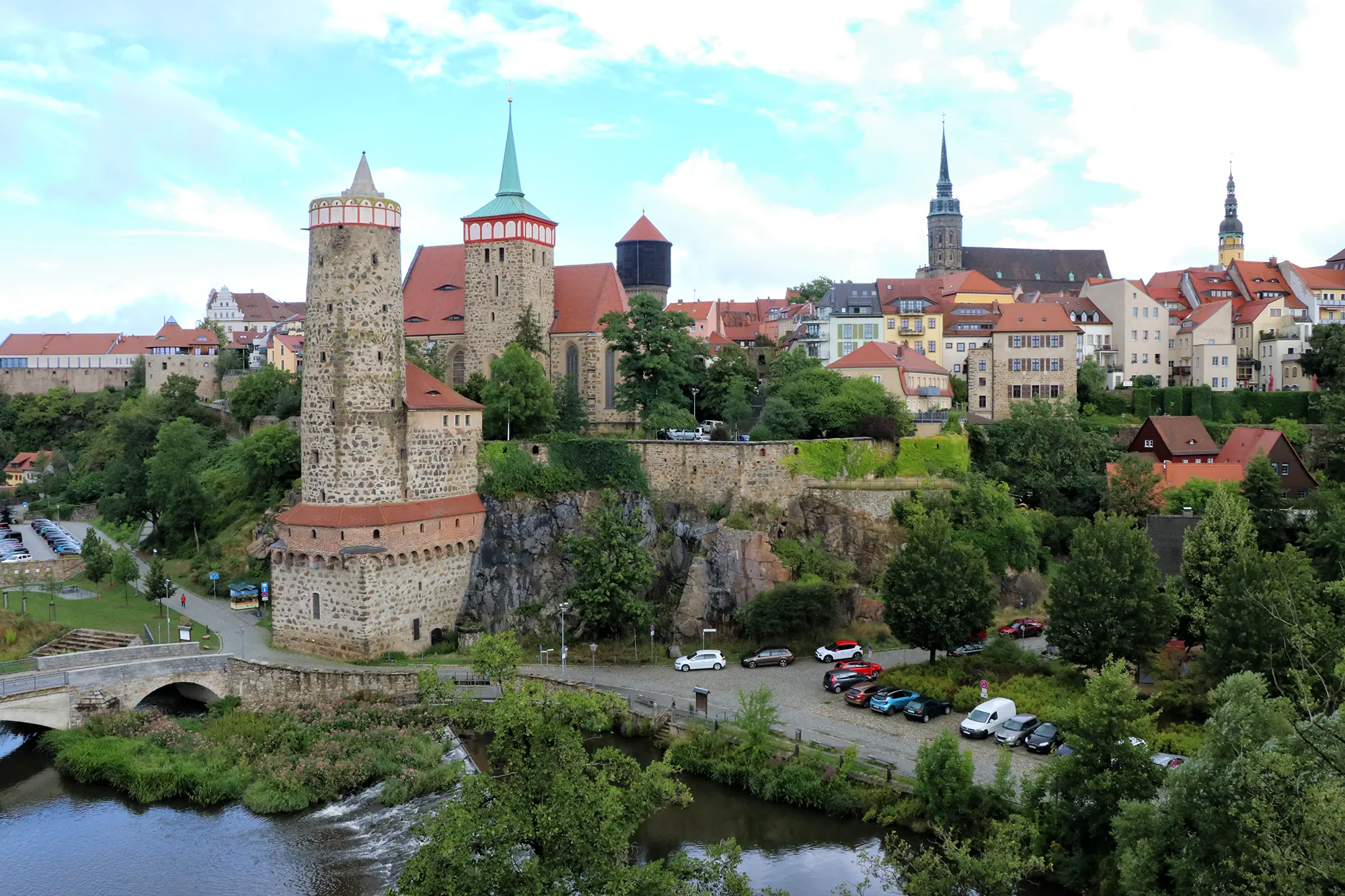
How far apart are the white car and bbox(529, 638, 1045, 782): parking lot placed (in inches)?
10.2

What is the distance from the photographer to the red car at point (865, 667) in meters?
36.2

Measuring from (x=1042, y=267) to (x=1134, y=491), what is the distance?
4740 cm

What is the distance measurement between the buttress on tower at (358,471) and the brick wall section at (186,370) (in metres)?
50.7

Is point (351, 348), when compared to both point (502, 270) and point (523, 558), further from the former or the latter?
point (502, 270)

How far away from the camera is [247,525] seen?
5028 centimetres

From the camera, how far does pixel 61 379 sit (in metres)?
91.1

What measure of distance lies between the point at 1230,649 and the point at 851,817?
1223 cm

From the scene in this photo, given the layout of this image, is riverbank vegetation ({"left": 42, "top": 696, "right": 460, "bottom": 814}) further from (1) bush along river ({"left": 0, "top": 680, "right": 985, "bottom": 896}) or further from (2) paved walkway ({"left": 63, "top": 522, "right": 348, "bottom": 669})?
(2) paved walkway ({"left": 63, "top": 522, "right": 348, "bottom": 669})

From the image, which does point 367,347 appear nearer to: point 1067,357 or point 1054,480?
point 1054,480

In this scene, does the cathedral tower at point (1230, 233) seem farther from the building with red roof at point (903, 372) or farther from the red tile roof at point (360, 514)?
the red tile roof at point (360, 514)

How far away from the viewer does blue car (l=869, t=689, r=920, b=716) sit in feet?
110

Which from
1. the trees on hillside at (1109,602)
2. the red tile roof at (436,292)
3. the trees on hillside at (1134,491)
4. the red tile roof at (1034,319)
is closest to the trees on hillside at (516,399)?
the red tile roof at (436,292)

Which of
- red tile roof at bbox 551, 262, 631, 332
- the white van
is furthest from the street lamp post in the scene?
red tile roof at bbox 551, 262, 631, 332

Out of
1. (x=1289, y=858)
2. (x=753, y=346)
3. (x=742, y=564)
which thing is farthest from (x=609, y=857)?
(x=753, y=346)
